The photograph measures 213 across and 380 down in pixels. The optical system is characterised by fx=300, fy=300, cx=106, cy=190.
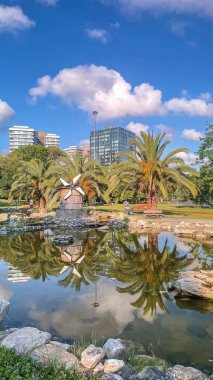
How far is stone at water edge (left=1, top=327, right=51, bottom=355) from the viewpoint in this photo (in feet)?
17.4

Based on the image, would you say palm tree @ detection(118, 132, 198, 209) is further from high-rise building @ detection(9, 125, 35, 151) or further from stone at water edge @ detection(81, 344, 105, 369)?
high-rise building @ detection(9, 125, 35, 151)

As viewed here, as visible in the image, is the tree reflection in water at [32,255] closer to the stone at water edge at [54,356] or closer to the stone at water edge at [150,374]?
the stone at water edge at [54,356]

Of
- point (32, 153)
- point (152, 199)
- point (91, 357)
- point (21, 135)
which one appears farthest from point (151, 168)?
point (21, 135)

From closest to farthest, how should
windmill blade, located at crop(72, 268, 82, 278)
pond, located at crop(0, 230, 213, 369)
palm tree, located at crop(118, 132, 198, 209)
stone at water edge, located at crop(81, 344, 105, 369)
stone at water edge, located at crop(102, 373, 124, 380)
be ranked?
stone at water edge, located at crop(102, 373, 124, 380)
stone at water edge, located at crop(81, 344, 105, 369)
pond, located at crop(0, 230, 213, 369)
windmill blade, located at crop(72, 268, 82, 278)
palm tree, located at crop(118, 132, 198, 209)

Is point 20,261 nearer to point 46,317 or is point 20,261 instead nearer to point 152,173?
point 46,317

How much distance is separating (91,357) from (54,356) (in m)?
0.62

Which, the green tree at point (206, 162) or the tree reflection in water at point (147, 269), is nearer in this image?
the tree reflection in water at point (147, 269)

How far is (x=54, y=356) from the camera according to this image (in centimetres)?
505

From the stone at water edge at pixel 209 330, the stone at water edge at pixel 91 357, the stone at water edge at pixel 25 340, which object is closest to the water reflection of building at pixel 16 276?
the stone at water edge at pixel 25 340

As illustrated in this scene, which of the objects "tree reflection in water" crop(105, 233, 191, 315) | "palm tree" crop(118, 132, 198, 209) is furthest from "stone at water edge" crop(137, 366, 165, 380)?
"palm tree" crop(118, 132, 198, 209)

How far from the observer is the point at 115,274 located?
12.1 metres

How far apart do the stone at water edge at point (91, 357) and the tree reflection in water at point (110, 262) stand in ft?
A: 10.6

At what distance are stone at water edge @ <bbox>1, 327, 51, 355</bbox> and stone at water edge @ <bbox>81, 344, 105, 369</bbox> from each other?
908mm

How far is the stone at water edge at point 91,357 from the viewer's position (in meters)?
5.00
